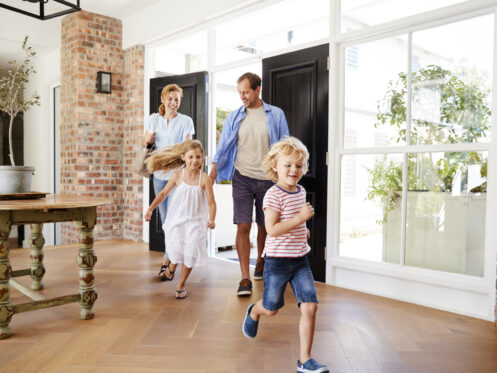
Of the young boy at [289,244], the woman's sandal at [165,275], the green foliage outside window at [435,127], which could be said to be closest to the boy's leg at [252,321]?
the young boy at [289,244]

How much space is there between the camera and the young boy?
75.0 inches

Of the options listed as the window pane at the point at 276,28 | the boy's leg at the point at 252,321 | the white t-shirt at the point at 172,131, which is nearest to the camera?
the boy's leg at the point at 252,321

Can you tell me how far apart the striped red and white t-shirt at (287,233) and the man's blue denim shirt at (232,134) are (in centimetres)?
138

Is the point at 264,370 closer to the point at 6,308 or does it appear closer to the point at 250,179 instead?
the point at 6,308

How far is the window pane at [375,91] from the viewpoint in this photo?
10.6 feet

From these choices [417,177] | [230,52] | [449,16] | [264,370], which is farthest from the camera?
[230,52]

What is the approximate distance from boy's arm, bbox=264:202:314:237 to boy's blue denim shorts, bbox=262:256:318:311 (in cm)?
15

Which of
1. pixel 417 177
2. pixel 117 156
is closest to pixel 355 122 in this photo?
pixel 417 177

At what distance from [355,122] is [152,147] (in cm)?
193

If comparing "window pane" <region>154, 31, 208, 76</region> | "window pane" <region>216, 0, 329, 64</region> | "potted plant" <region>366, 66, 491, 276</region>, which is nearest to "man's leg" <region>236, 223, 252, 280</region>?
"potted plant" <region>366, 66, 491, 276</region>

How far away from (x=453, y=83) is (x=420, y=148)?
0.50m

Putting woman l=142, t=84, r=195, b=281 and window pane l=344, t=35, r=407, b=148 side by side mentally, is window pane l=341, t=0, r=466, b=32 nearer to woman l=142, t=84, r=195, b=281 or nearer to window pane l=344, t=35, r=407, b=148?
window pane l=344, t=35, r=407, b=148

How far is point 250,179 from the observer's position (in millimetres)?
3359

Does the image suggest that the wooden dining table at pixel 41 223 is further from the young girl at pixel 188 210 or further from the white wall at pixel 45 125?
the white wall at pixel 45 125
